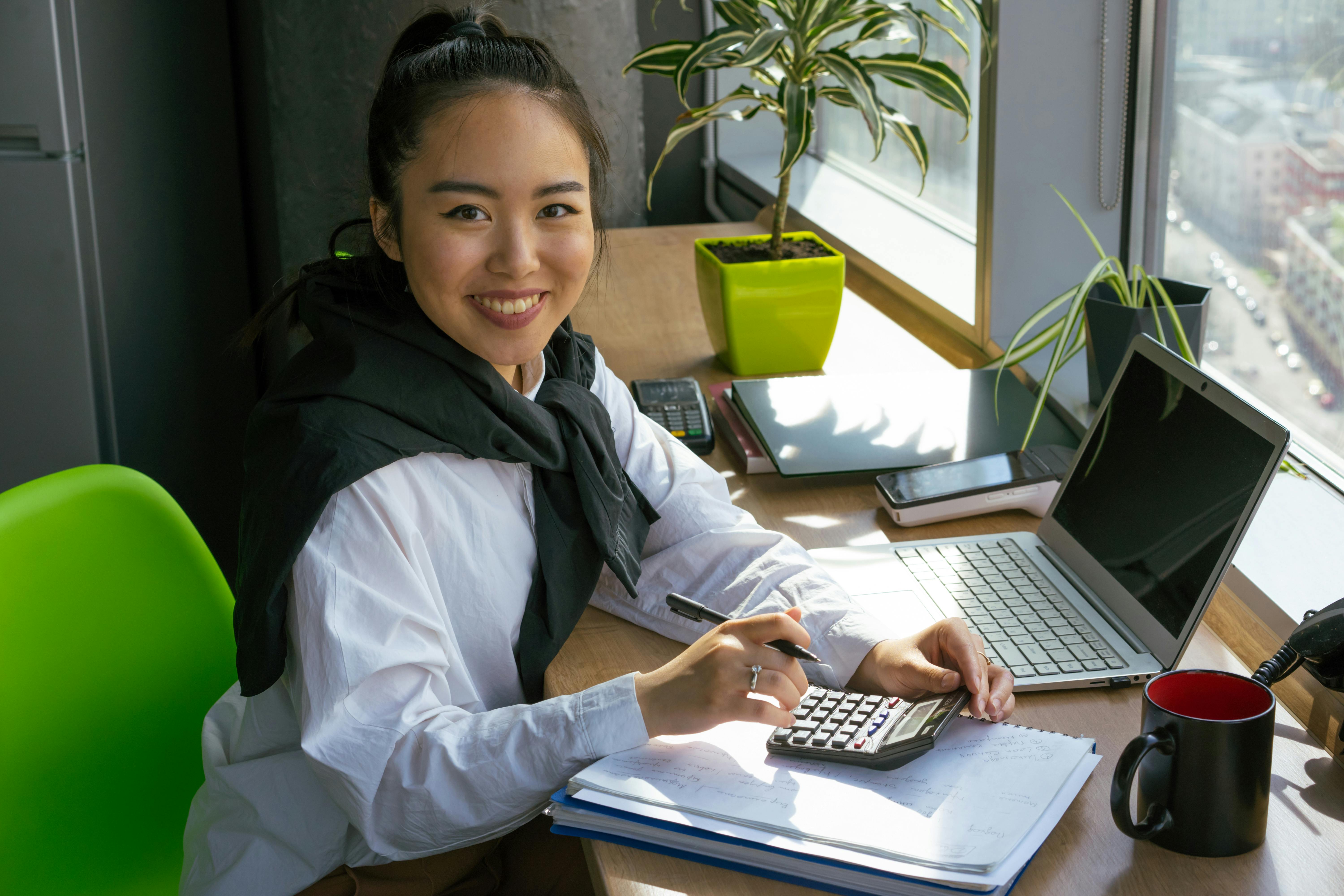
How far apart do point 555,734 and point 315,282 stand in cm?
49

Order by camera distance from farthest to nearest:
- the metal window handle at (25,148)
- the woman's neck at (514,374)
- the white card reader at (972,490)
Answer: the metal window handle at (25,148), the white card reader at (972,490), the woman's neck at (514,374)

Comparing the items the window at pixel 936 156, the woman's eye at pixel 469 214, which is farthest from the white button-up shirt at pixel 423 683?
the window at pixel 936 156

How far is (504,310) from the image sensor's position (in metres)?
1.05

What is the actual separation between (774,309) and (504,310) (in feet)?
2.44

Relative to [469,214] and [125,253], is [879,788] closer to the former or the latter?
[469,214]

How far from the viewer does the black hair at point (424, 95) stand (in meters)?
1.02

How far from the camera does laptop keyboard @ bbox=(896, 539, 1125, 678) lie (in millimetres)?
976

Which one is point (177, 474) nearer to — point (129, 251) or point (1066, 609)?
point (129, 251)

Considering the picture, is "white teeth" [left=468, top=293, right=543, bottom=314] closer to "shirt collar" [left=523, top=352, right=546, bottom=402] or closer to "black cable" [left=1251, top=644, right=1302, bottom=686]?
"shirt collar" [left=523, top=352, right=546, bottom=402]

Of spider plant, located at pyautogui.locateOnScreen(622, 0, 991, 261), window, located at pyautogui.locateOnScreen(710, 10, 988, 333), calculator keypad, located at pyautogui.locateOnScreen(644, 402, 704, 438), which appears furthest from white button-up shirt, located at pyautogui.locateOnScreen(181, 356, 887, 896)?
window, located at pyautogui.locateOnScreen(710, 10, 988, 333)

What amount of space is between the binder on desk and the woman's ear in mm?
532

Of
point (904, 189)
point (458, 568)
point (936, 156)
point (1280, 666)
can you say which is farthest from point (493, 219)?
point (904, 189)

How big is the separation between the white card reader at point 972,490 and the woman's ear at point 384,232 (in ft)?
Result: 1.95

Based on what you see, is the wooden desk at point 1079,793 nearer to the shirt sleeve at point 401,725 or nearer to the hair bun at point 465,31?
the shirt sleeve at point 401,725
